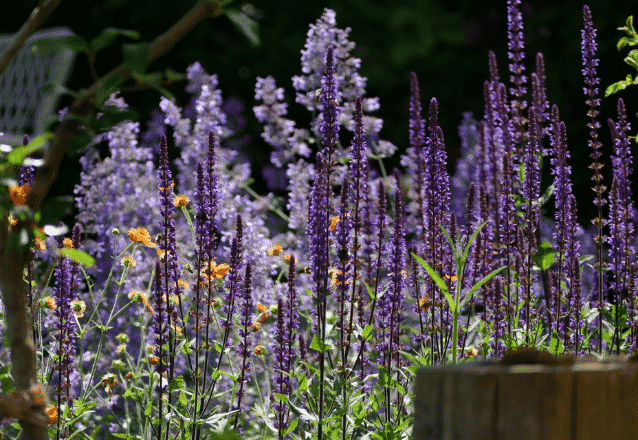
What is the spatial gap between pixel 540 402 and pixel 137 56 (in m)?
0.83

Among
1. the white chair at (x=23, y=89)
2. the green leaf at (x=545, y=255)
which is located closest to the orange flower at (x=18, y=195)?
the green leaf at (x=545, y=255)

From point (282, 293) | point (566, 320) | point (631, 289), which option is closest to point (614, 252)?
point (631, 289)

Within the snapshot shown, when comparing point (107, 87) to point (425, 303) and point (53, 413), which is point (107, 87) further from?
point (425, 303)

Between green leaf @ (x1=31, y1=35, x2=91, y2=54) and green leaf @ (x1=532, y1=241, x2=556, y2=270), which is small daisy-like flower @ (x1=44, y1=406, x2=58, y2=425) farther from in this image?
green leaf @ (x1=532, y1=241, x2=556, y2=270)

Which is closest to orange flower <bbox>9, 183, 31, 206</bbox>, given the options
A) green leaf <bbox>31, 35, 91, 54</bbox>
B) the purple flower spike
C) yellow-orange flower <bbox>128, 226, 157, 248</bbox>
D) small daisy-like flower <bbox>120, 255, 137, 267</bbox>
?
yellow-orange flower <bbox>128, 226, 157, 248</bbox>

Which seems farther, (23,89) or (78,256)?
(23,89)

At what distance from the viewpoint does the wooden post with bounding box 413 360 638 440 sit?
0.95 meters

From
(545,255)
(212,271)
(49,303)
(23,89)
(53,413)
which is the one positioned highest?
(23,89)

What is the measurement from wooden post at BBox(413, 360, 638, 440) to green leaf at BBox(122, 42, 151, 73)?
69cm

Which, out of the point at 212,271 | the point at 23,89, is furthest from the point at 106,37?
the point at 23,89

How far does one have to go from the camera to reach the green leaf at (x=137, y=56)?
1130 mm

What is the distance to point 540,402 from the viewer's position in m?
0.95

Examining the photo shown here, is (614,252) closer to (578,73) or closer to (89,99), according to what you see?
(89,99)

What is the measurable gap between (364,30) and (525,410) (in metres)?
6.27
